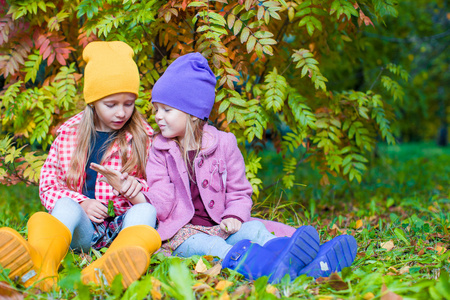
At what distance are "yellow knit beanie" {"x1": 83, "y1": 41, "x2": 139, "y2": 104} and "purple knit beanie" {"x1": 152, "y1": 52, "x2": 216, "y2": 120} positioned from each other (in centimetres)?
18

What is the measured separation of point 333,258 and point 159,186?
1.10m

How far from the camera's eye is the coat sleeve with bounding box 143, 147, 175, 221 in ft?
7.95

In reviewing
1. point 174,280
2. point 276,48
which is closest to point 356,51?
point 276,48

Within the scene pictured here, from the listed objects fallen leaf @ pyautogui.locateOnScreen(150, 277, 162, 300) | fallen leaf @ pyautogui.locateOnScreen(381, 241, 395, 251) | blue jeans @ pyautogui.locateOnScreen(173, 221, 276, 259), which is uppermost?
fallen leaf @ pyautogui.locateOnScreen(150, 277, 162, 300)

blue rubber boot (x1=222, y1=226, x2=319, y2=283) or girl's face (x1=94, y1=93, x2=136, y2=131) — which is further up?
girl's face (x1=94, y1=93, x2=136, y2=131)

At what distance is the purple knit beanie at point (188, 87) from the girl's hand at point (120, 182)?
512 mm

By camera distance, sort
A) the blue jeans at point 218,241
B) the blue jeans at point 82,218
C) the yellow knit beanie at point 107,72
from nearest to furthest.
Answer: the blue jeans at point 82,218 → the blue jeans at point 218,241 → the yellow knit beanie at point 107,72

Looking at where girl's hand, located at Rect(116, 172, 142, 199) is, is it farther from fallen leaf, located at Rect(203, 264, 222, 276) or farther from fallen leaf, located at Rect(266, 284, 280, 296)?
fallen leaf, located at Rect(266, 284, 280, 296)

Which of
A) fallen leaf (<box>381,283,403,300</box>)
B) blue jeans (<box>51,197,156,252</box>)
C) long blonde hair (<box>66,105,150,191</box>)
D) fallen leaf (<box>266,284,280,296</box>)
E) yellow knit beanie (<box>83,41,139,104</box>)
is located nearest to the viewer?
fallen leaf (<box>381,283,403,300</box>)

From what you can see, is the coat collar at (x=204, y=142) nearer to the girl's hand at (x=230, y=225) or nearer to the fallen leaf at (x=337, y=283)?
the girl's hand at (x=230, y=225)

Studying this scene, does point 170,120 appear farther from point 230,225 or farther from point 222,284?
point 222,284

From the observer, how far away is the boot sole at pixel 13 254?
1.73m

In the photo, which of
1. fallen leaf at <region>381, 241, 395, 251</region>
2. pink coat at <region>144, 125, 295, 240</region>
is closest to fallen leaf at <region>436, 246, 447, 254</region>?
fallen leaf at <region>381, 241, 395, 251</region>

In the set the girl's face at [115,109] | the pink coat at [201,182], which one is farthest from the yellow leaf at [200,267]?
the girl's face at [115,109]
